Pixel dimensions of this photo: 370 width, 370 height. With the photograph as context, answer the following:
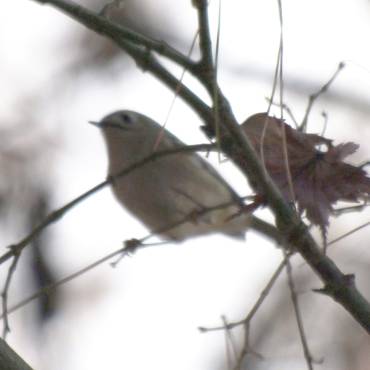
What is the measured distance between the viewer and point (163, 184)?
4613 mm

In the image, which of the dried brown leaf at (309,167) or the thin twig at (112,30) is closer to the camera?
the thin twig at (112,30)

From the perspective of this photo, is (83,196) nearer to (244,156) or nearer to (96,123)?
(244,156)

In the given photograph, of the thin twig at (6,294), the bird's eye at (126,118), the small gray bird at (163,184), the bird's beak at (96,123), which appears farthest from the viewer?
the bird's eye at (126,118)

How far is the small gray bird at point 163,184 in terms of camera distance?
14.6 feet

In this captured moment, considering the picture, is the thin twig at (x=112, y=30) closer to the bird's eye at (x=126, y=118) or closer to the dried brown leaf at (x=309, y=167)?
the dried brown leaf at (x=309, y=167)

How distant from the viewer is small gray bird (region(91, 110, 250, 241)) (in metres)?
4.45

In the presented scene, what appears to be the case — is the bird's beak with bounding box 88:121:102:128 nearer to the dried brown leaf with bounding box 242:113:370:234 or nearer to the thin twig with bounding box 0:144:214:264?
the dried brown leaf with bounding box 242:113:370:234

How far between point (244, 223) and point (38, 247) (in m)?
0.97

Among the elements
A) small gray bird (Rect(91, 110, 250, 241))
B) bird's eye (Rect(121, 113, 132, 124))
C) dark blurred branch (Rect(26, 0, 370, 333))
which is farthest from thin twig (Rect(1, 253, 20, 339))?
bird's eye (Rect(121, 113, 132, 124))

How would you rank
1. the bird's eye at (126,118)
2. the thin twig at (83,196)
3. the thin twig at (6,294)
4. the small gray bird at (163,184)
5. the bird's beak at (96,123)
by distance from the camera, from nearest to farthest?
the thin twig at (83,196) < the thin twig at (6,294) < the small gray bird at (163,184) < the bird's beak at (96,123) < the bird's eye at (126,118)

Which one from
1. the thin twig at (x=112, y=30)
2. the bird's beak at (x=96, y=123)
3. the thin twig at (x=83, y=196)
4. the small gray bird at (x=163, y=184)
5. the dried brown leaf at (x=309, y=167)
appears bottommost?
the thin twig at (x=83, y=196)

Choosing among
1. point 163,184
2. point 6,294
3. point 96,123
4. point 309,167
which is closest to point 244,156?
point 309,167

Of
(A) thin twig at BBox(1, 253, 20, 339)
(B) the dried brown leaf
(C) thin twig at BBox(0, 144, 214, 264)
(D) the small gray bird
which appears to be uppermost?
(D) the small gray bird

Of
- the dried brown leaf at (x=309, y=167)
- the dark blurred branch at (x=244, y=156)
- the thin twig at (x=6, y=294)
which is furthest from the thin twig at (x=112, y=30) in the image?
the thin twig at (x=6, y=294)
